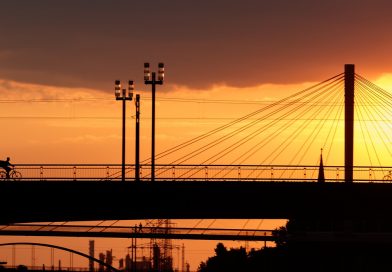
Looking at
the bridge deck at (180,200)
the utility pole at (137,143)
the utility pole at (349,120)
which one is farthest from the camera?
the utility pole at (349,120)

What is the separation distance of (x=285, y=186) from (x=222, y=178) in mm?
4522

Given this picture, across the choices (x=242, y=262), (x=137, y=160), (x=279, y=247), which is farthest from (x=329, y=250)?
(x=137, y=160)

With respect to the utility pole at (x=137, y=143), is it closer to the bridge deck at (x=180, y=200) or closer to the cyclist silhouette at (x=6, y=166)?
the bridge deck at (x=180, y=200)

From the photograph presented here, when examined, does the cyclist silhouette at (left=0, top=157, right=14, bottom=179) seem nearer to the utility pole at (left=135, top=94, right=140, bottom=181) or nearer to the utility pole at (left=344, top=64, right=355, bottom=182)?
the utility pole at (left=135, top=94, right=140, bottom=181)

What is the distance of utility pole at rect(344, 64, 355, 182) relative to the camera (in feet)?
301

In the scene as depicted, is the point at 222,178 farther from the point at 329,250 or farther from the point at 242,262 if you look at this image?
the point at 242,262

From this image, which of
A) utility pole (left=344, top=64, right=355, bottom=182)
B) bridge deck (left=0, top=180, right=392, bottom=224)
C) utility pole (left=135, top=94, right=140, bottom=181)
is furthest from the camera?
utility pole (left=344, top=64, right=355, bottom=182)

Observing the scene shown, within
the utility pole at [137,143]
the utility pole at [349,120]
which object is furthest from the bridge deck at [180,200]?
the utility pole at [349,120]

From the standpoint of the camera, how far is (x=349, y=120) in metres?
99.6

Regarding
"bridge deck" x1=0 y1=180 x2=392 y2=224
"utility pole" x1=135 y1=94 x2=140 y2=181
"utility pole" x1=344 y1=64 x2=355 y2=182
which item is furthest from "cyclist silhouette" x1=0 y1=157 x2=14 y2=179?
"utility pole" x1=344 y1=64 x2=355 y2=182

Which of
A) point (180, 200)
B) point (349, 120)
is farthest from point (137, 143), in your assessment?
point (349, 120)

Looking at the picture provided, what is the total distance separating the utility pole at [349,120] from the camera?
9176 centimetres

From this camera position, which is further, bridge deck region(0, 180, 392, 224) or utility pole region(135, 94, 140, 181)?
utility pole region(135, 94, 140, 181)

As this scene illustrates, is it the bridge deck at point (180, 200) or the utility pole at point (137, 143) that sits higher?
the utility pole at point (137, 143)
